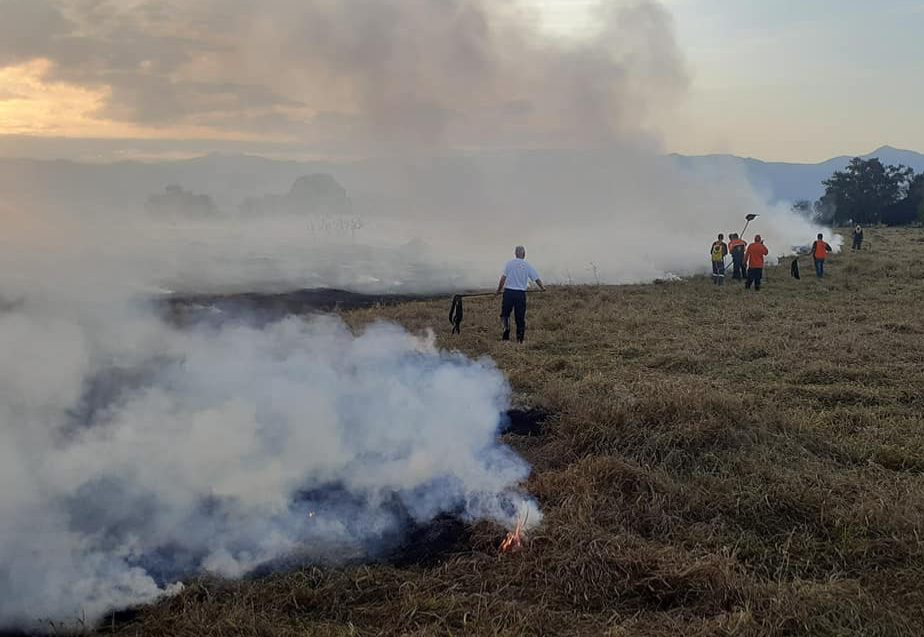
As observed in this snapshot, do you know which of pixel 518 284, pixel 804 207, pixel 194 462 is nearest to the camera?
pixel 194 462

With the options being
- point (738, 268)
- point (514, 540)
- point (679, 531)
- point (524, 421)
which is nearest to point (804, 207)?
point (738, 268)

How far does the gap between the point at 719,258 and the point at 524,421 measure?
54.2 feet

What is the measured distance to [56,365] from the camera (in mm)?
6285

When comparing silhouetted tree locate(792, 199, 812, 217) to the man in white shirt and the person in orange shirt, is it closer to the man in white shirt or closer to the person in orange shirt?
the person in orange shirt

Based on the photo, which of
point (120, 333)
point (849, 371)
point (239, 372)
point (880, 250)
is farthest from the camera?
point (880, 250)

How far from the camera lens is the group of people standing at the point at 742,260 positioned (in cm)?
2111

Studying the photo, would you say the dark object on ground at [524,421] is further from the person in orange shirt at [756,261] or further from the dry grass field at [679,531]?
the person in orange shirt at [756,261]

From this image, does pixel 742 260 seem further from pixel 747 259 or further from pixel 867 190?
pixel 867 190

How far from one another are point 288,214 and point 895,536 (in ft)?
126

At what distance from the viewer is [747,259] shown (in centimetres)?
2195

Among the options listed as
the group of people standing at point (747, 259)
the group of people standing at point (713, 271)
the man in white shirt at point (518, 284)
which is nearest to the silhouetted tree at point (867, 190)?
the group of people standing at point (747, 259)

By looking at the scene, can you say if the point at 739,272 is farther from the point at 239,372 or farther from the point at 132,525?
the point at 132,525

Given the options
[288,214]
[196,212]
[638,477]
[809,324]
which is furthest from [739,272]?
[288,214]

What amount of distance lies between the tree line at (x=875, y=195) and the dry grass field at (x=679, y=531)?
5789 cm
